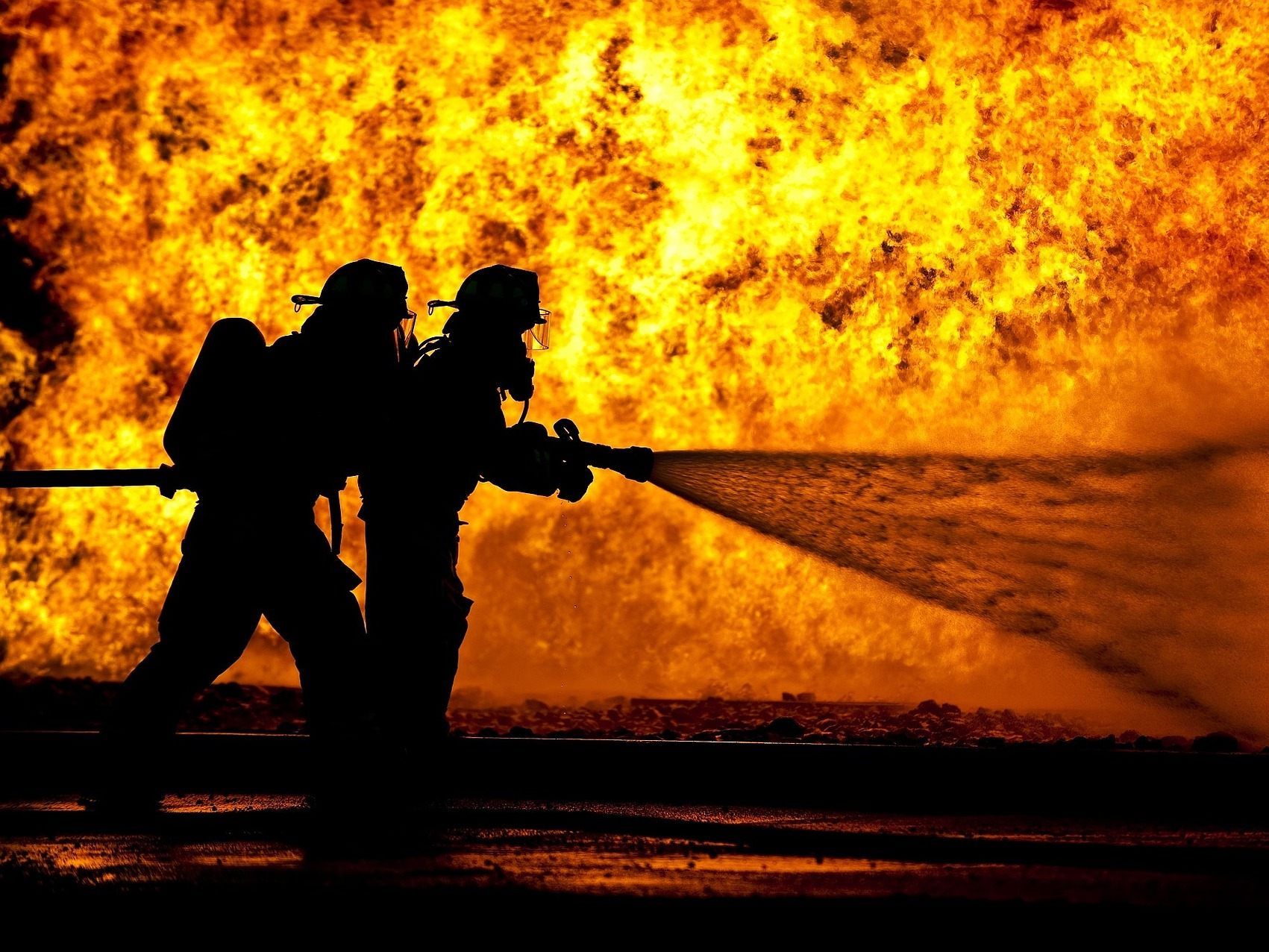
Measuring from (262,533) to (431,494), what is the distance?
0.58m

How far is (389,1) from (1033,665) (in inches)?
210

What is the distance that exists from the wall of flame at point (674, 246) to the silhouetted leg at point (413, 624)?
3.52m

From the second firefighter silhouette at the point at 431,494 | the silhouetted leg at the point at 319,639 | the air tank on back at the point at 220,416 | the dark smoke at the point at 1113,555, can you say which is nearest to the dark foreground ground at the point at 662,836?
the silhouetted leg at the point at 319,639

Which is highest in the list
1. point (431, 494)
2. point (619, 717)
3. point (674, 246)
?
point (674, 246)

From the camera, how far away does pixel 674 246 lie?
771 cm

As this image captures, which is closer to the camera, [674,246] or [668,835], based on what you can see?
[668,835]

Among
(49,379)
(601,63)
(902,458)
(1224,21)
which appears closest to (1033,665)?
(902,458)

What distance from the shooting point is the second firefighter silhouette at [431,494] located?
4.09 meters

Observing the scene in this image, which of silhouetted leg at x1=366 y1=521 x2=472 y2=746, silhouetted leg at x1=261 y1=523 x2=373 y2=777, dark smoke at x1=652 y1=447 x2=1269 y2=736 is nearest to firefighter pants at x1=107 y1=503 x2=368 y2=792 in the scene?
silhouetted leg at x1=261 y1=523 x2=373 y2=777

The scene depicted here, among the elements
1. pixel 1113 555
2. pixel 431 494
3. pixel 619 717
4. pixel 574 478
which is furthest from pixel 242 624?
pixel 1113 555

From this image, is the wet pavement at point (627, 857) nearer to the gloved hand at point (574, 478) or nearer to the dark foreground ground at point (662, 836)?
the dark foreground ground at point (662, 836)

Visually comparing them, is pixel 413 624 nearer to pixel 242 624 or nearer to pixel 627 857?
pixel 242 624

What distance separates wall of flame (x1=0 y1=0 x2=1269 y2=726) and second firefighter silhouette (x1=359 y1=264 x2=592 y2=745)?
3.48 m

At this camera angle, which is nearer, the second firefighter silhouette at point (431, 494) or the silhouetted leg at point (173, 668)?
the silhouetted leg at point (173, 668)
